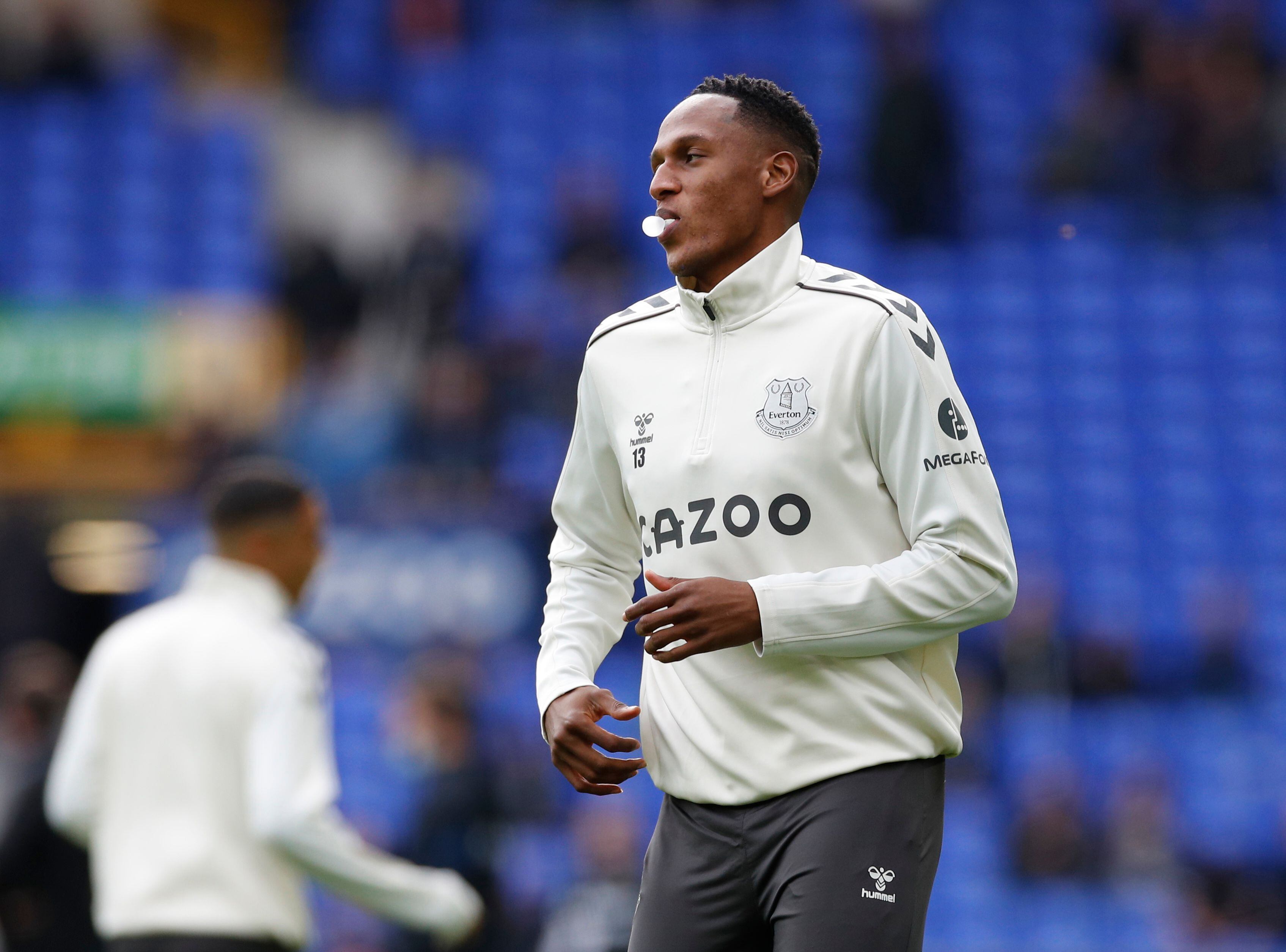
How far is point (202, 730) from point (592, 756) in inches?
67.1

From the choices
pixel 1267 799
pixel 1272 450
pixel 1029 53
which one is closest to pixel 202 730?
pixel 1267 799

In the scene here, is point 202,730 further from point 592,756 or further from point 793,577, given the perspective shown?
point 793,577

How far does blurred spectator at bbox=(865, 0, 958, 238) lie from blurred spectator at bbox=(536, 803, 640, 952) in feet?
20.7

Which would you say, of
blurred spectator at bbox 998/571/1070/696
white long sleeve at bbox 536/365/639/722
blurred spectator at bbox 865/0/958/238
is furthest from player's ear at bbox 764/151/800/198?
blurred spectator at bbox 865/0/958/238

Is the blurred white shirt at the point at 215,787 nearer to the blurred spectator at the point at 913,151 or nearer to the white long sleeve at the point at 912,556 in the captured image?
the white long sleeve at the point at 912,556

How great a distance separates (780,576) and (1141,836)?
7.28 m

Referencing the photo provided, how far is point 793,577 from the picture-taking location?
8.59 feet

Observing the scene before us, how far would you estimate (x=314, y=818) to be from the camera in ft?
13.0

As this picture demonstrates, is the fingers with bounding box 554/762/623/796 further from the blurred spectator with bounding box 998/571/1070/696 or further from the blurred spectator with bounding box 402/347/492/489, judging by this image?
the blurred spectator with bounding box 402/347/492/489

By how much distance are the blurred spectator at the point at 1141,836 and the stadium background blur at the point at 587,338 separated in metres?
0.02

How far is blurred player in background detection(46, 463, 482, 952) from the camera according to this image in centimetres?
402

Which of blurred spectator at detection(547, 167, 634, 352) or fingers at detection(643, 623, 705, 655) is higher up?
blurred spectator at detection(547, 167, 634, 352)

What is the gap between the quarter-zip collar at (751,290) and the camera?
290 centimetres

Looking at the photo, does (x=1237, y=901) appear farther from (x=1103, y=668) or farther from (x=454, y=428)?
(x=454, y=428)
